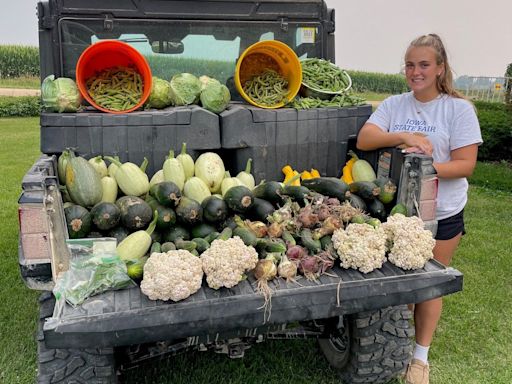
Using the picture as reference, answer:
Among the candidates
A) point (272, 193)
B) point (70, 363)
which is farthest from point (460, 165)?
point (70, 363)

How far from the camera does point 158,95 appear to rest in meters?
3.84

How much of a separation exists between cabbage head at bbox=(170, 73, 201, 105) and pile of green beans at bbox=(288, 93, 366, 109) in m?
0.74

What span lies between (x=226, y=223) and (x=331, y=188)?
2.33 ft

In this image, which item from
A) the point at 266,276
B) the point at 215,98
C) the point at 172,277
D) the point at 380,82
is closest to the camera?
the point at 172,277

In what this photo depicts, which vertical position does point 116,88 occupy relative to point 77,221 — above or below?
above

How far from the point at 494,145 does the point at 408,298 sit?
1041cm

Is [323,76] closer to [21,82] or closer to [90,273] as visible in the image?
[90,273]

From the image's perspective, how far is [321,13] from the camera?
181 inches

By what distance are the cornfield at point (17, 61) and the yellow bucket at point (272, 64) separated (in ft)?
111

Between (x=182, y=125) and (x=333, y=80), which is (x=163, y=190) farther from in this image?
(x=333, y=80)

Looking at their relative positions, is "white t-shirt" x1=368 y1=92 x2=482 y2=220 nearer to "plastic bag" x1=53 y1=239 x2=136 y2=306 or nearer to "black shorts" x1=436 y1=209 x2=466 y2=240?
"black shorts" x1=436 y1=209 x2=466 y2=240

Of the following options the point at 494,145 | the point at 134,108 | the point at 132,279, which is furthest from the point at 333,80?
the point at 494,145

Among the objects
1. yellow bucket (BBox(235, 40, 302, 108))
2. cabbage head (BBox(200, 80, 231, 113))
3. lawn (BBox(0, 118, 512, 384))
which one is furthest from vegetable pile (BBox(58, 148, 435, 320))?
lawn (BBox(0, 118, 512, 384))

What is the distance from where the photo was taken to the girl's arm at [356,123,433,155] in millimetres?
3297
